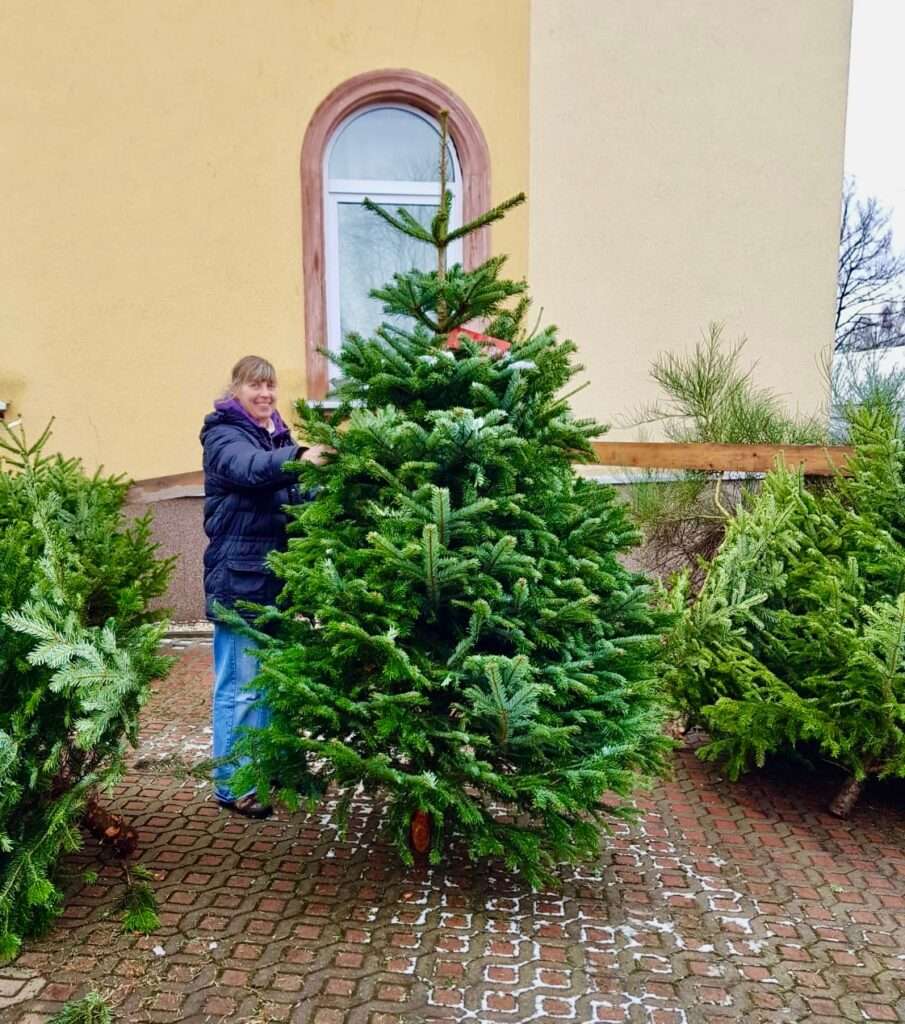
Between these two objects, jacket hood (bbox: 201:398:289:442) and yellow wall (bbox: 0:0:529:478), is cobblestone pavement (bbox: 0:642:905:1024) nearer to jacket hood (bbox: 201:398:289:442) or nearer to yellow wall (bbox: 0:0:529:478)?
jacket hood (bbox: 201:398:289:442)

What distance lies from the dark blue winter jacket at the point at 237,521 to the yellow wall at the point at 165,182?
136 inches

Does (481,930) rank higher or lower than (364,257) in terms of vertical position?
lower

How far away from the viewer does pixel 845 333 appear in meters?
22.5

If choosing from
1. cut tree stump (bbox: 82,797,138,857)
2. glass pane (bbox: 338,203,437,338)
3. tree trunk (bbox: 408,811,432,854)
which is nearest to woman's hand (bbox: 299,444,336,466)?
tree trunk (bbox: 408,811,432,854)

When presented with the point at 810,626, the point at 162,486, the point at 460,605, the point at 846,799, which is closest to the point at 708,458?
the point at 810,626

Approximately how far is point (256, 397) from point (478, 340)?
1071 mm

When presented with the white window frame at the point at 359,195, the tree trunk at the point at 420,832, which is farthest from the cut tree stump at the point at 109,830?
the white window frame at the point at 359,195

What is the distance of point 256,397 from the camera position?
373 centimetres

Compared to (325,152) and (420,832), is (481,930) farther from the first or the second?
(325,152)

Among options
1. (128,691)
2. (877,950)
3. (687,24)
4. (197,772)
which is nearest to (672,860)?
(877,950)

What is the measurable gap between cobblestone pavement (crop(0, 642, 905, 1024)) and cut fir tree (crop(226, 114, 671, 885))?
0.32 metres

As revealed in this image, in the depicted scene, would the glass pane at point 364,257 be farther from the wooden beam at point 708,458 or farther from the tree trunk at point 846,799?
the tree trunk at point 846,799

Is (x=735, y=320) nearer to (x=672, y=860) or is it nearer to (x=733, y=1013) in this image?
(x=672, y=860)

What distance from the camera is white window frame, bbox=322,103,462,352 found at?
23.7 ft
